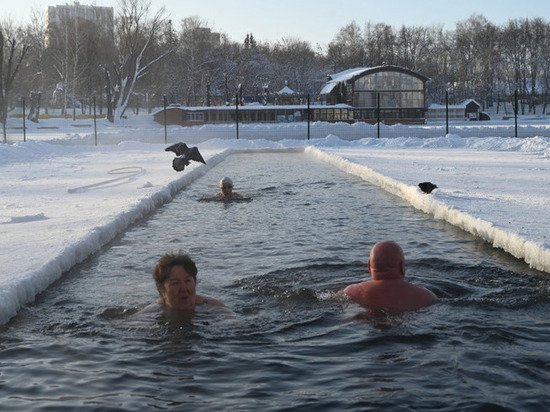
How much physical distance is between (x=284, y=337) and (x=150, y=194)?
8413mm

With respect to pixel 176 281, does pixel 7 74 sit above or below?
above

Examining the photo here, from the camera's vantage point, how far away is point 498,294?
7016 millimetres

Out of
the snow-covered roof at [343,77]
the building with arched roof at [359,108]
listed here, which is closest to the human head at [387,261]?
the building with arched roof at [359,108]

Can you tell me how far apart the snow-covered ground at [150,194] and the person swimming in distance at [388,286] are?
1962mm

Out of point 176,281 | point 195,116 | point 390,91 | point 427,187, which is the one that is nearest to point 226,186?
point 427,187

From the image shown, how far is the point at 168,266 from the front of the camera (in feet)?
19.6

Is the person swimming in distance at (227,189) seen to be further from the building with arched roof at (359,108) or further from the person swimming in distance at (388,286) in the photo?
the building with arched roof at (359,108)

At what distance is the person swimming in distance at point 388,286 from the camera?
630 cm

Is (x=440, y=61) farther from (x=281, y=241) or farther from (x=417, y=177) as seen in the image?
(x=281, y=241)

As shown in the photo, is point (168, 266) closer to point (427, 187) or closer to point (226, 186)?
point (427, 187)

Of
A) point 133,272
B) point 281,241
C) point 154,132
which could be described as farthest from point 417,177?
point 154,132

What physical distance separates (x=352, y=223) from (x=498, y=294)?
15.0ft

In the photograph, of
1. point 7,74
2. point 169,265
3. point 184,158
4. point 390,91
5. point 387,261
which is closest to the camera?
point 169,265

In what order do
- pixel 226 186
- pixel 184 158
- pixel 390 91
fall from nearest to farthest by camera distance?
pixel 226 186, pixel 184 158, pixel 390 91
